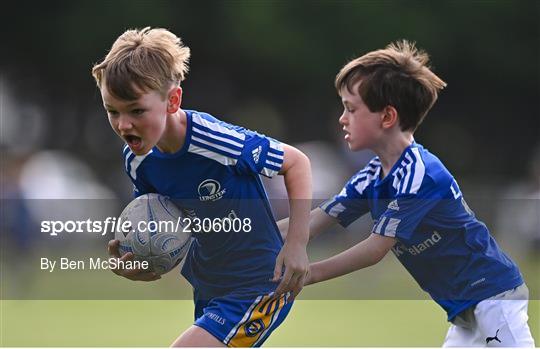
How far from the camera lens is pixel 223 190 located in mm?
5145

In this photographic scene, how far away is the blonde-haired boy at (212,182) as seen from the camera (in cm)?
486

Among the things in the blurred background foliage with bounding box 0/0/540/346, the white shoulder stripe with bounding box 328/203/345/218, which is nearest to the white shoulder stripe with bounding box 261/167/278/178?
the white shoulder stripe with bounding box 328/203/345/218

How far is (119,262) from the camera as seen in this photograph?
508cm

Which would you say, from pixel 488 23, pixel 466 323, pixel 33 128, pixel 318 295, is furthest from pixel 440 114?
pixel 466 323

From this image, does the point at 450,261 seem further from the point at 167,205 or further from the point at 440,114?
the point at 440,114

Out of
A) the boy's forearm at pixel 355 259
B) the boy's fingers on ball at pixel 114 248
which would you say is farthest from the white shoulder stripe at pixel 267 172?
the boy's fingers on ball at pixel 114 248

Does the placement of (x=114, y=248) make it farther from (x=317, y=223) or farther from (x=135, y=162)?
(x=317, y=223)

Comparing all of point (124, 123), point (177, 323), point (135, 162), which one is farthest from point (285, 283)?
point (177, 323)

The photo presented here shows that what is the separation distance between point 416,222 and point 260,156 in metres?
0.85

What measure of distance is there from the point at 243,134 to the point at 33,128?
16.3 m

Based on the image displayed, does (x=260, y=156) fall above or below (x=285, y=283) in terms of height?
above

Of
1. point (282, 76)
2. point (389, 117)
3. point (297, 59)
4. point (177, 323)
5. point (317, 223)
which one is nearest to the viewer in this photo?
point (389, 117)

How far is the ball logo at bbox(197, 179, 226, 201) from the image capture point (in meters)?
5.11

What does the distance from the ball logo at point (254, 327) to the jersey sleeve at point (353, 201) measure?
0.76 meters
